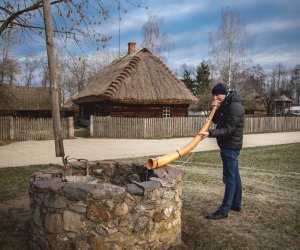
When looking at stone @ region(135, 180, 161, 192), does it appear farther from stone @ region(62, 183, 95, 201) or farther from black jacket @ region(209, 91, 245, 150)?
black jacket @ region(209, 91, 245, 150)

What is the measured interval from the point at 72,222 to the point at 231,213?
3.02 metres

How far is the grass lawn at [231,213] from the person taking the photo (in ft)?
14.8

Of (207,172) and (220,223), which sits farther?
(207,172)

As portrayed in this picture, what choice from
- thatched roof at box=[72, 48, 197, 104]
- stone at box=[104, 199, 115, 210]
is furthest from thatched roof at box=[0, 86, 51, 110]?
stone at box=[104, 199, 115, 210]

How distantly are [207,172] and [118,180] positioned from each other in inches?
158

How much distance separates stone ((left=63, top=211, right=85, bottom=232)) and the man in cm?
218

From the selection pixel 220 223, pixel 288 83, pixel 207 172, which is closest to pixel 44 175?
pixel 220 223

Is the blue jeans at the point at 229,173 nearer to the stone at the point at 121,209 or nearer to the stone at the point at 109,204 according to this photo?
the stone at the point at 121,209

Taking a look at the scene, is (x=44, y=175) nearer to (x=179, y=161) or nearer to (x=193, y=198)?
(x=193, y=198)

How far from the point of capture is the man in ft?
16.1

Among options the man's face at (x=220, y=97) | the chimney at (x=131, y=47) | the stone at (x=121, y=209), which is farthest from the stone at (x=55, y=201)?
the chimney at (x=131, y=47)

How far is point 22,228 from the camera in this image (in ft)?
16.2

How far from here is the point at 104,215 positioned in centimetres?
371

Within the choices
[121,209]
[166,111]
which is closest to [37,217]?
[121,209]
